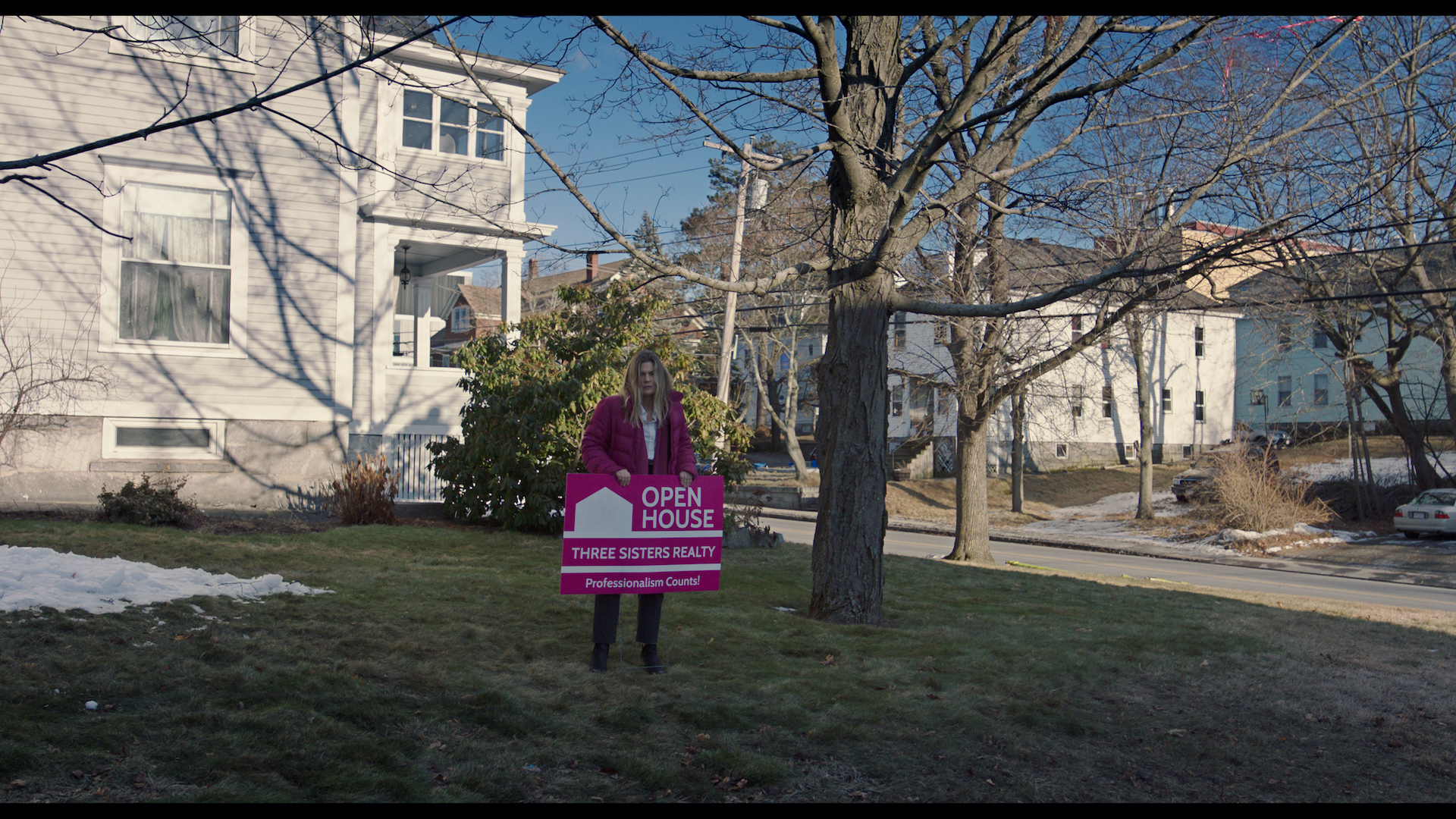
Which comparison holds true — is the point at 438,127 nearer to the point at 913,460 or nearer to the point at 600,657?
the point at 600,657

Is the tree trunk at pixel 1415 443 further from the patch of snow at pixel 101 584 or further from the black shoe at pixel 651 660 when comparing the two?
the patch of snow at pixel 101 584

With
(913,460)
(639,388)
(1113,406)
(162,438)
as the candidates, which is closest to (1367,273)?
(913,460)

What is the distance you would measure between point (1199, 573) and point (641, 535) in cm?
1690

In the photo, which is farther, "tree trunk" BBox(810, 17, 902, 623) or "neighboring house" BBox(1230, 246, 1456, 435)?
"neighboring house" BBox(1230, 246, 1456, 435)

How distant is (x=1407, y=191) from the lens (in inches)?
912

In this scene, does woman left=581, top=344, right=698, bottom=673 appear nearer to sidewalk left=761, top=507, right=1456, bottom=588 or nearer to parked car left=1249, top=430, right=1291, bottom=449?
sidewalk left=761, top=507, right=1456, bottom=588

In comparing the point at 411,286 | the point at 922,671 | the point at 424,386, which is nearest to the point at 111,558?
the point at 922,671

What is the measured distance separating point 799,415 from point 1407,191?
39602 mm

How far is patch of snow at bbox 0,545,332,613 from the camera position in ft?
18.7

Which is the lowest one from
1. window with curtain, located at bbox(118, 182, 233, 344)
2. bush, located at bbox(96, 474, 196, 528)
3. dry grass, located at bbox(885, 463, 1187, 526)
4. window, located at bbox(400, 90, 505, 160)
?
dry grass, located at bbox(885, 463, 1187, 526)

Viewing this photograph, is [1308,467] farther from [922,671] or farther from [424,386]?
[922,671]

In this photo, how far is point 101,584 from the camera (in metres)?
6.15

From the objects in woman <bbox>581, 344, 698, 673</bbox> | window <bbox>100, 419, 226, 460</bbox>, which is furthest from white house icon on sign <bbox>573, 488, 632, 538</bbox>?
window <bbox>100, 419, 226, 460</bbox>

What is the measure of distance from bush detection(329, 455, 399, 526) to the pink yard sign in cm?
762
